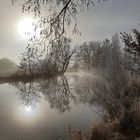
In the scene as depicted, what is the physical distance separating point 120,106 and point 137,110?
2.89 ft

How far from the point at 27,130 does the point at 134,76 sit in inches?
210

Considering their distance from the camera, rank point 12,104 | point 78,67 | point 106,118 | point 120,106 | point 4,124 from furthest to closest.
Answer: point 78,67 → point 12,104 → point 4,124 → point 106,118 → point 120,106

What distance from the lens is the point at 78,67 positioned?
10150 centimetres

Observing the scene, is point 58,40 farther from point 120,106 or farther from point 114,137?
point 120,106

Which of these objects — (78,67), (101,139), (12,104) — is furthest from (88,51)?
(101,139)

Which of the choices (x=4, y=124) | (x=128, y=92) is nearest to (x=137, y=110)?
(x=128, y=92)

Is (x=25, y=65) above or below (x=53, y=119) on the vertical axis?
above

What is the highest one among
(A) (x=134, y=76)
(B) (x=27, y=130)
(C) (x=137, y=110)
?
(A) (x=134, y=76)

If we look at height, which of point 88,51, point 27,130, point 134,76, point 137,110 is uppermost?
point 88,51

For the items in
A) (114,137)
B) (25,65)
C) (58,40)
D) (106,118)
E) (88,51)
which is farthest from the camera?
(88,51)

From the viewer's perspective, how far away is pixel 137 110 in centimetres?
895

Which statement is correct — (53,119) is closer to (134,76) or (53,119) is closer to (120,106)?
(134,76)

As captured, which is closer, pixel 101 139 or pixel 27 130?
pixel 101 139

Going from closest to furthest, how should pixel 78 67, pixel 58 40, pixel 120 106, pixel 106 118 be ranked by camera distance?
pixel 58 40
pixel 120 106
pixel 106 118
pixel 78 67
